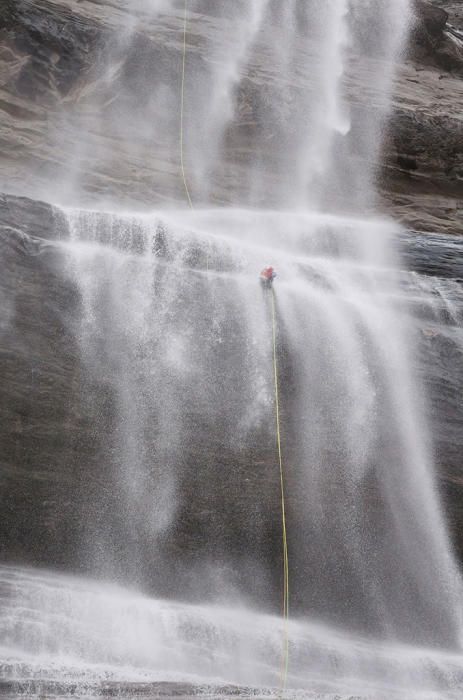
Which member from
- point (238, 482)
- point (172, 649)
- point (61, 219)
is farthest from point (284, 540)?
point (61, 219)

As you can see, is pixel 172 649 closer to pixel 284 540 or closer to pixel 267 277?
pixel 284 540

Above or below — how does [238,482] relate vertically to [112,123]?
below

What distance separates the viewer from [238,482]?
948 centimetres

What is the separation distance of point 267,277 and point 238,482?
11.7 ft

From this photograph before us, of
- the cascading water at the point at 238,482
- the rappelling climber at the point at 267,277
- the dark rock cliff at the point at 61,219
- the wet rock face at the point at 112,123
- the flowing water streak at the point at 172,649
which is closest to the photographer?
the flowing water streak at the point at 172,649

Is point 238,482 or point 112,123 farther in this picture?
point 112,123

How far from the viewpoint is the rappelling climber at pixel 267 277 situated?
11.2m

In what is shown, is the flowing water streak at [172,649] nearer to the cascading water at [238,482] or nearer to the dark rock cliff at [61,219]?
the cascading water at [238,482]

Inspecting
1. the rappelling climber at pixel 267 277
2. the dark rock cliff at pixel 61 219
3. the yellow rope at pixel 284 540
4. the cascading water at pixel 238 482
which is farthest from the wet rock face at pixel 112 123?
the yellow rope at pixel 284 540

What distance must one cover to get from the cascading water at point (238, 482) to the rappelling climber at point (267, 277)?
0.66ft

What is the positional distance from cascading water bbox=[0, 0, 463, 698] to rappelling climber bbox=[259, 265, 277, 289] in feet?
0.66

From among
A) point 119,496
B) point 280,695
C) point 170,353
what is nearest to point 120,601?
point 119,496

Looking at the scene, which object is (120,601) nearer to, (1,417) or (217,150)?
(1,417)

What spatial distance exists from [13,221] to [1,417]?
339cm
